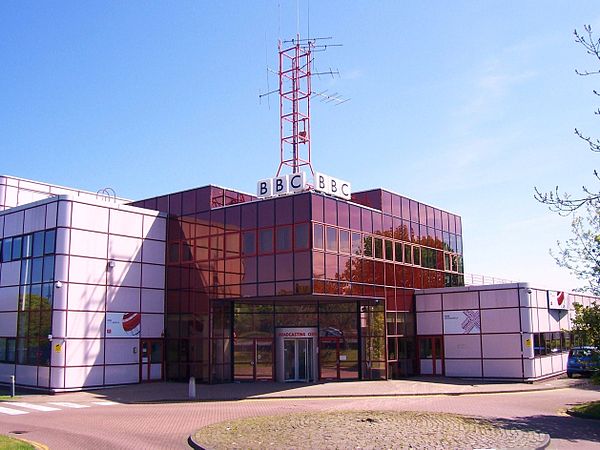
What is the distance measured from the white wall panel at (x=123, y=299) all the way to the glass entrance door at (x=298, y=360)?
25.7 ft

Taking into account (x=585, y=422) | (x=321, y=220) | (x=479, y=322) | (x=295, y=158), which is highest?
(x=295, y=158)

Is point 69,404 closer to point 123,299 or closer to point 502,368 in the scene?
point 123,299

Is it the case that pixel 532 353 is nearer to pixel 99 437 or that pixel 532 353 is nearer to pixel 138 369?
pixel 138 369

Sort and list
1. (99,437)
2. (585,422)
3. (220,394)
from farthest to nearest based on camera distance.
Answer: (220,394), (585,422), (99,437)

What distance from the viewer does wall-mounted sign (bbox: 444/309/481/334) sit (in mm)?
32594

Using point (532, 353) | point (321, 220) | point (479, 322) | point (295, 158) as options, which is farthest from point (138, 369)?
point (532, 353)

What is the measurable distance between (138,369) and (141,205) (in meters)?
9.87

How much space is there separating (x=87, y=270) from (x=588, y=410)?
71.7 feet

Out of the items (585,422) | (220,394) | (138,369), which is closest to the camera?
(585,422)

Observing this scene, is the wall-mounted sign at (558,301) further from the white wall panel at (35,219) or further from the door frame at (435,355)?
the white wall panel at (35,219)

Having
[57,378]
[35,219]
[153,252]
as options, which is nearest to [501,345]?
[153,252]

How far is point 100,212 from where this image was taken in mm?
30266

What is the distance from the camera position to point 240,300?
31.3m

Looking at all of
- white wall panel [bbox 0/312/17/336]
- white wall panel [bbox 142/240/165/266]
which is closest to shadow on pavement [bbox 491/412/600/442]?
white wall panel [bbox 142/240/165/266]
